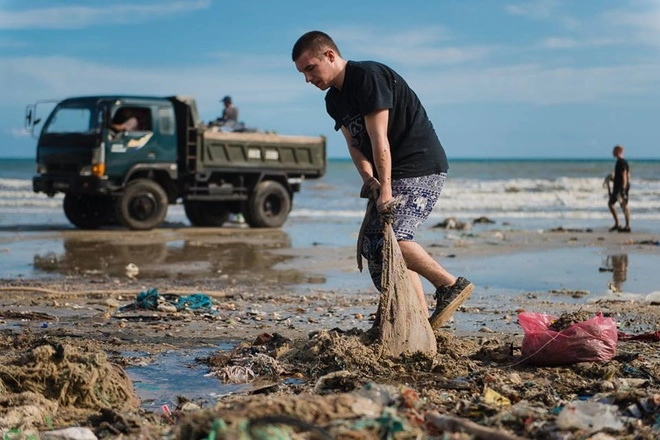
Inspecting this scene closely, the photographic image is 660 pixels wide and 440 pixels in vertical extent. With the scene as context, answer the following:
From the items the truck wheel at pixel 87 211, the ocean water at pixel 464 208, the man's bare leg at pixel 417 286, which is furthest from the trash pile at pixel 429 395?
the truck wheel at pixel 87 211

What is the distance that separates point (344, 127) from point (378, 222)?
68 centimetres

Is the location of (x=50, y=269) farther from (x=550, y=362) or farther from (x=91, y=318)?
(x=550, y=362)

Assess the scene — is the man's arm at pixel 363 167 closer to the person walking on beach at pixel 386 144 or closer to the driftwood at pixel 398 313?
the person walking on beach at pixel 386 144

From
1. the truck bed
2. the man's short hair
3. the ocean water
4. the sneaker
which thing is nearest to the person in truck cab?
the truck bed

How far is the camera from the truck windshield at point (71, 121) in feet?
58.0

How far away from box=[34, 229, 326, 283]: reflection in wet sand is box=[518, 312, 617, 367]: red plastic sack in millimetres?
5689

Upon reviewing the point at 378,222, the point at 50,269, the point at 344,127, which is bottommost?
the point at 50,269

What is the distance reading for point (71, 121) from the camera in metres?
18.0

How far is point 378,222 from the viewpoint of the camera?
602 centimetres

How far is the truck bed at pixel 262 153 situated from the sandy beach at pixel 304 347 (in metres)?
4.49

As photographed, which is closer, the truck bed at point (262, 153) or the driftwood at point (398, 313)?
the driftwood at point (398, 313)

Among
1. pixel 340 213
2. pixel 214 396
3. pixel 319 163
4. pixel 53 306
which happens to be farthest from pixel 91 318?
pixel 340 213

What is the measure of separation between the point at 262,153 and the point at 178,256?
224 inches

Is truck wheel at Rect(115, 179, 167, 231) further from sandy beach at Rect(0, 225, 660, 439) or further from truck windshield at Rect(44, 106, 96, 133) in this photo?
sandy beach at Rect(0, 225, 660, 439)
